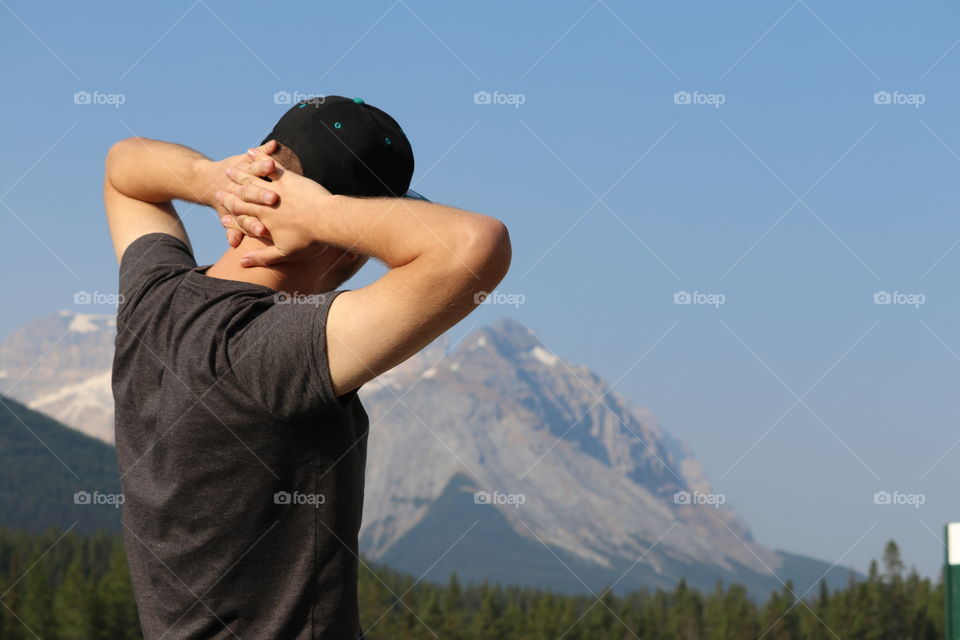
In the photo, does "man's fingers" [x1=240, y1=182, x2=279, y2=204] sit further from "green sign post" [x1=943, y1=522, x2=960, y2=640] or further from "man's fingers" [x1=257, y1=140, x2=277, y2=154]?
"green sign post" [x1=943, y1=522, x2=960, y2=640]

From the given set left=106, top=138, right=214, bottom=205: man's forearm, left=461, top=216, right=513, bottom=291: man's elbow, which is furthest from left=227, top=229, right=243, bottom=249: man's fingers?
left=461, top=216, right=513, bottom=291: man's elbow

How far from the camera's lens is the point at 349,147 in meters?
3.18

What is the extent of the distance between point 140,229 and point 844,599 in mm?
130840

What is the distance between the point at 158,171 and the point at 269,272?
3.07ft

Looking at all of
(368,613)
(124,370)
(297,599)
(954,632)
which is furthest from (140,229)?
(368,613)

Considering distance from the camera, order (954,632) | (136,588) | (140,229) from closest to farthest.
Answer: (136,588), (140,229), (954,632)

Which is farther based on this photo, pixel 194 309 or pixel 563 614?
pixel 563 614

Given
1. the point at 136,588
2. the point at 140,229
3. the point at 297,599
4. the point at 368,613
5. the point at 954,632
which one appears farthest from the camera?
the point at 368,613

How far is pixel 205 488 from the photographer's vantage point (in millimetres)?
2928

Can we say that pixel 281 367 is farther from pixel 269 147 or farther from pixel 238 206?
pixel 269 147

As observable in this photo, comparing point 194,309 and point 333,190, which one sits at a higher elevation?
point 333,190

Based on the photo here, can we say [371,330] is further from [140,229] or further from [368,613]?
[368,613]

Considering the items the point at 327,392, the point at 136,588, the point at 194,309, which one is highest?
the point at 194,309

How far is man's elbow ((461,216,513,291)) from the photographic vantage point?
8.73 feet
